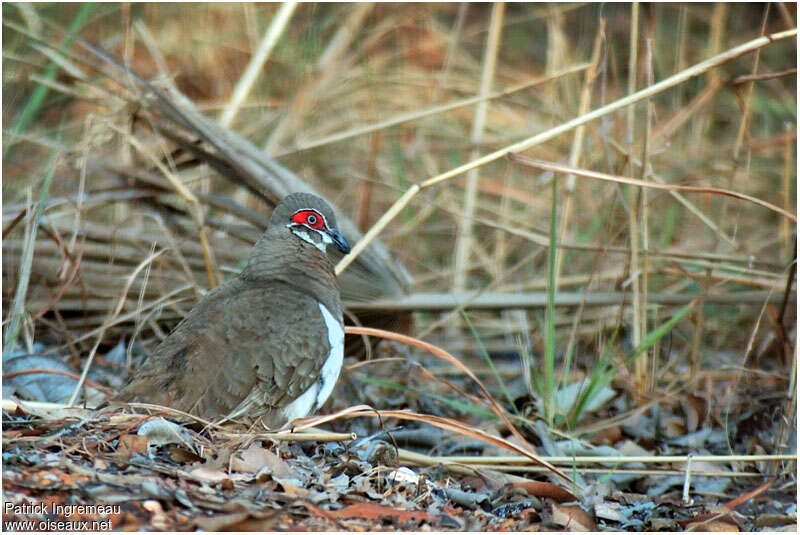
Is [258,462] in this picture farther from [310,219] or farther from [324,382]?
[310,219]

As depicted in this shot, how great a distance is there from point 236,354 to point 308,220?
75 centimetres

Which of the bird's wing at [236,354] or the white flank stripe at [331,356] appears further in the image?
the white flank stripe at [331,356]

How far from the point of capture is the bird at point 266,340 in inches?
136

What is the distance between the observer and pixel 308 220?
4.04 metres

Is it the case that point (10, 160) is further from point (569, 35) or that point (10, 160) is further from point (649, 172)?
point (569, 35)

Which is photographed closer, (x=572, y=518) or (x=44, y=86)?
(x=572, y=518)

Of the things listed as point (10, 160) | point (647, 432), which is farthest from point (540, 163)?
point (10, 160)

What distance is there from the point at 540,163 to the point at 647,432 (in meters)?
1.73

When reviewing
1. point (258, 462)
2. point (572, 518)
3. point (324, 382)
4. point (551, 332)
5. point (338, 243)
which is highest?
point (338, 243)

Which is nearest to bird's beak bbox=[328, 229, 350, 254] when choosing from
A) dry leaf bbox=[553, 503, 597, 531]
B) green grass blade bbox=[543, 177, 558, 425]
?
green grass blade bbox=[543, 177, 558, 425]

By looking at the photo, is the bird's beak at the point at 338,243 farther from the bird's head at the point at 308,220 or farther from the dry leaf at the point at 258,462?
the dry leaf at the point at 258,462

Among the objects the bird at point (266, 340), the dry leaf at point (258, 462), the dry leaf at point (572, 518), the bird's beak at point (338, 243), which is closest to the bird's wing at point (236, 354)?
the bird at point (266, 340)

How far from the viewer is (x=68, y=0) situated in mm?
6203

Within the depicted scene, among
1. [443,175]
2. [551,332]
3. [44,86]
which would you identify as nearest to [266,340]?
[443,175]
